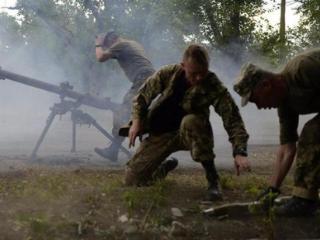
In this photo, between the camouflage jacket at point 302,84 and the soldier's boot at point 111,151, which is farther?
the soldier's boot at point 111,151

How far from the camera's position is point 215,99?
465 centimetres

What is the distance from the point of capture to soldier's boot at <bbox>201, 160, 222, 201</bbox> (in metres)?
4.55

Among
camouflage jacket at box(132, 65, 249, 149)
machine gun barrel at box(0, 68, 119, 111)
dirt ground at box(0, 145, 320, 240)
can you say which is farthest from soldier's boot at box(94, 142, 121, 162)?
camouflage jacket at box(132, 65, 249, 149)

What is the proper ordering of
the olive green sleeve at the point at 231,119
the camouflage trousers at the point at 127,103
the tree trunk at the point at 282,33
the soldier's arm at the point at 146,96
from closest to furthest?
the olive green sleeve at the point at 231,119 → the soldier's arm at the point at 146,96 → the camouflage trousers at the point at 127,103 → the tree trunk at the point at 282,33

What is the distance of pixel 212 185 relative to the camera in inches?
185

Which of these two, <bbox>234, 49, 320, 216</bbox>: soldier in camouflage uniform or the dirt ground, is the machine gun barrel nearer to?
the dirt ground

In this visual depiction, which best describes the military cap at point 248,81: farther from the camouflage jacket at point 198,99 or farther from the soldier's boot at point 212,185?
the soldier's boot at point 212,185

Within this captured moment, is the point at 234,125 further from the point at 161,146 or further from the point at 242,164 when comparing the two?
the point at 161,146

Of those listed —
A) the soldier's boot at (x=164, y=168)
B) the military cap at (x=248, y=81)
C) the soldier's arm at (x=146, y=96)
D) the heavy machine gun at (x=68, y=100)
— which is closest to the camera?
the military cap at (x=248, y=81)

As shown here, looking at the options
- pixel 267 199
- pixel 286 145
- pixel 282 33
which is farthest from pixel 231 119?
pixel 282 33

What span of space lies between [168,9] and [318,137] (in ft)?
60.4

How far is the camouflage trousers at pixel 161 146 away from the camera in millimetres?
4699

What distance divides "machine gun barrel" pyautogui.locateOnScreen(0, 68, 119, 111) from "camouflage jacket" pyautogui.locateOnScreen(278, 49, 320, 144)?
14.6 ft

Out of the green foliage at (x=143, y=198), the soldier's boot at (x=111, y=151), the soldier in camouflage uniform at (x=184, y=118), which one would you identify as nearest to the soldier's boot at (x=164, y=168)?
the soldier in camouflage uniform at (x=184, y=118)
